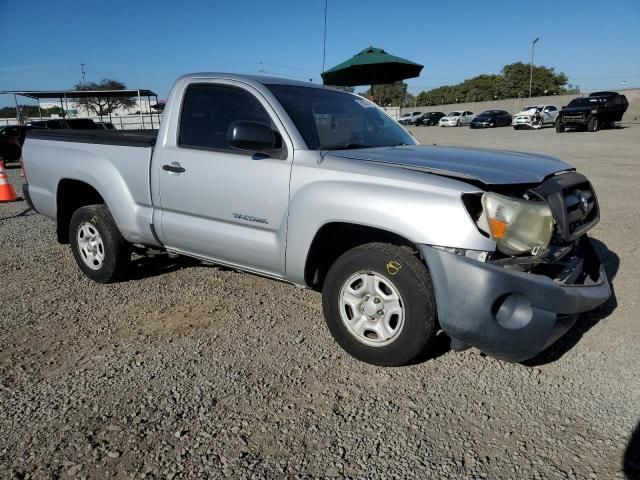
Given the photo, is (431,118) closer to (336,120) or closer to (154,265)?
(154,265)

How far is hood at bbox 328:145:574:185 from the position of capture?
276 cm

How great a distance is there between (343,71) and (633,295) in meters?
11.4

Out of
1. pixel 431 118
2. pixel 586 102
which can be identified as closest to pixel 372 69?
pixel 586 102

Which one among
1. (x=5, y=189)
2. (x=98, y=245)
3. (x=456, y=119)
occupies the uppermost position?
(x=456, y=119)

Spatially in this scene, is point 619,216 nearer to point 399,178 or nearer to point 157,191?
point 399,178

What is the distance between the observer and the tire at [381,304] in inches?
109

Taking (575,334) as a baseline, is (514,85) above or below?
above

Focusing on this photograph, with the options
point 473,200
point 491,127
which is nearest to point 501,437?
point 473,200

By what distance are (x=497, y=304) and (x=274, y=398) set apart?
4.24ft

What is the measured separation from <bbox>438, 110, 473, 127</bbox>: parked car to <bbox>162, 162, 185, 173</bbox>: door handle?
42756mm

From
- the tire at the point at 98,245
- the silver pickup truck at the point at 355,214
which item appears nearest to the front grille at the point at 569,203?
the silver pickup truck at the point at 355,214

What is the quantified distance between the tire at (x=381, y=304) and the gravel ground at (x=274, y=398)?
168mm

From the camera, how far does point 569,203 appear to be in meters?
2.92

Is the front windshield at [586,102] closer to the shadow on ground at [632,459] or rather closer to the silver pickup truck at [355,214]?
the silver pickup truck at [355,214]
